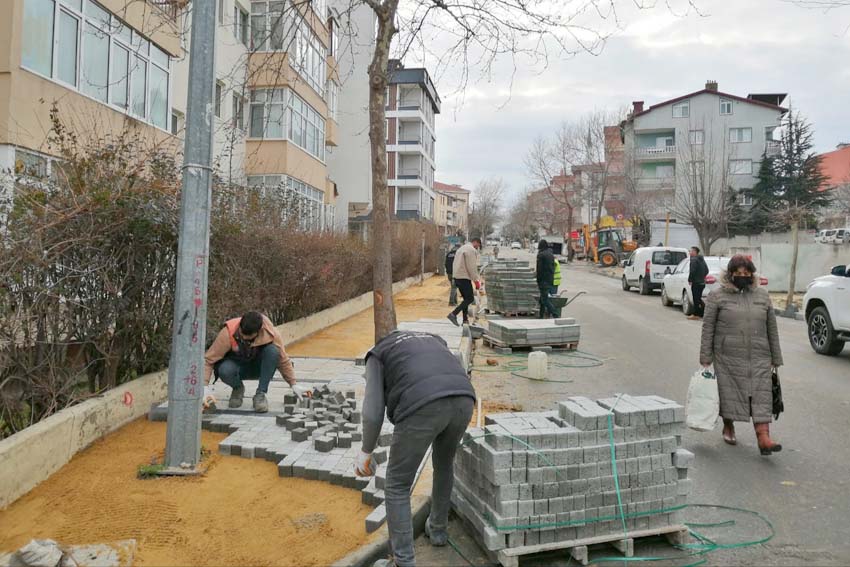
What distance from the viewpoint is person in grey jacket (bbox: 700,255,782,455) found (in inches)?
222

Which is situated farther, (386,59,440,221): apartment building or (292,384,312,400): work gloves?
(386,59,440,221): apartment building

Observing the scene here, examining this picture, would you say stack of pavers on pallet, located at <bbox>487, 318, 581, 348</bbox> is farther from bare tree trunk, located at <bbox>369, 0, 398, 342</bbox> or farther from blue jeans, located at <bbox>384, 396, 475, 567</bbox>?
blue jeans, located at <bbox>384, 396, 475, 567</bbox>

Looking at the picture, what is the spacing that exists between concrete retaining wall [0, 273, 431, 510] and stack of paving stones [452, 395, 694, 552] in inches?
117

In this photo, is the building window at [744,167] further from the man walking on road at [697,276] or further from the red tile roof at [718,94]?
the man walking on road at [697,276]

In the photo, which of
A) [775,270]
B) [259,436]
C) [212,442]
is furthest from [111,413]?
[775,270]

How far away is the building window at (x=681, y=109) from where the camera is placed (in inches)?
2185

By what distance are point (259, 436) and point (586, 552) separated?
9.95ft

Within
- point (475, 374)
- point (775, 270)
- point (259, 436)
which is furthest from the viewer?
point (775, 270)

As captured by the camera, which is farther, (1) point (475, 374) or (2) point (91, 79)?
(2) point (91, 79)

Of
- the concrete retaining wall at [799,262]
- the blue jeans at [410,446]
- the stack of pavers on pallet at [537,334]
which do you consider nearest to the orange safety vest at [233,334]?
the blue jeans at [410,446]

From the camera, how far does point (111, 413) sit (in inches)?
218

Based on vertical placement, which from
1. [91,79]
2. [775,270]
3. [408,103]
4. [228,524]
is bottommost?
[228,524]

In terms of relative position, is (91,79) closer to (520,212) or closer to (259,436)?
(259,436)

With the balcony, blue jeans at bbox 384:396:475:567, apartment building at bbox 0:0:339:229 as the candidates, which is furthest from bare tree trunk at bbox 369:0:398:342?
the balcony
